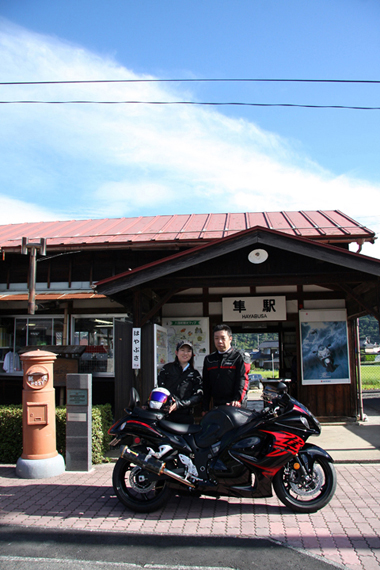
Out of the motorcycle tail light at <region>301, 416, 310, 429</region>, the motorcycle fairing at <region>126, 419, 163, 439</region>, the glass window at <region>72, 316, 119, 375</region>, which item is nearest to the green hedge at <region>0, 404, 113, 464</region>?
the motorcycle fairing at <region>126, 419, 163, 439</region>

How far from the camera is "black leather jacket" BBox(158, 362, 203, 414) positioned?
5117mm

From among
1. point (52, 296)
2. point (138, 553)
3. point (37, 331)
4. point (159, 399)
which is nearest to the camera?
point (138, 553)

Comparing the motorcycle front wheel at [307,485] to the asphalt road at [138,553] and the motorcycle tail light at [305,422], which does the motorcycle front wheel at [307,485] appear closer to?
the motorcycle tail light at [305,422]

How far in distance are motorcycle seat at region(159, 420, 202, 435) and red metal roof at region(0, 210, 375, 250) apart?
529 centimetres

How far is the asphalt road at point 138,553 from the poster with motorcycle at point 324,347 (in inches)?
224

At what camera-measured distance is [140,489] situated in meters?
4.61

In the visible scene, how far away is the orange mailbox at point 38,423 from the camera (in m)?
5.91

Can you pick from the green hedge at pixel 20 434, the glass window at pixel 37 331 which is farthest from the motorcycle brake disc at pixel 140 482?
the glass window at pixel 37 331

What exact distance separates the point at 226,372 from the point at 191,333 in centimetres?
446

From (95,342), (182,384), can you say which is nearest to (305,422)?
(182,384)

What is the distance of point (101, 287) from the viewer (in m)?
6.69

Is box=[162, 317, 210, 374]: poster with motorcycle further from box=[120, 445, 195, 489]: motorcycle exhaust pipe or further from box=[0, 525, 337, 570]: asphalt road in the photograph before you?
box=[0, 525, 337, 570]: asphalt road

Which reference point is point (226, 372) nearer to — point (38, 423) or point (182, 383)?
point (182, 383)

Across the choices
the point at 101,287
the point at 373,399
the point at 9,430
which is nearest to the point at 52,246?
the point at 101,287
